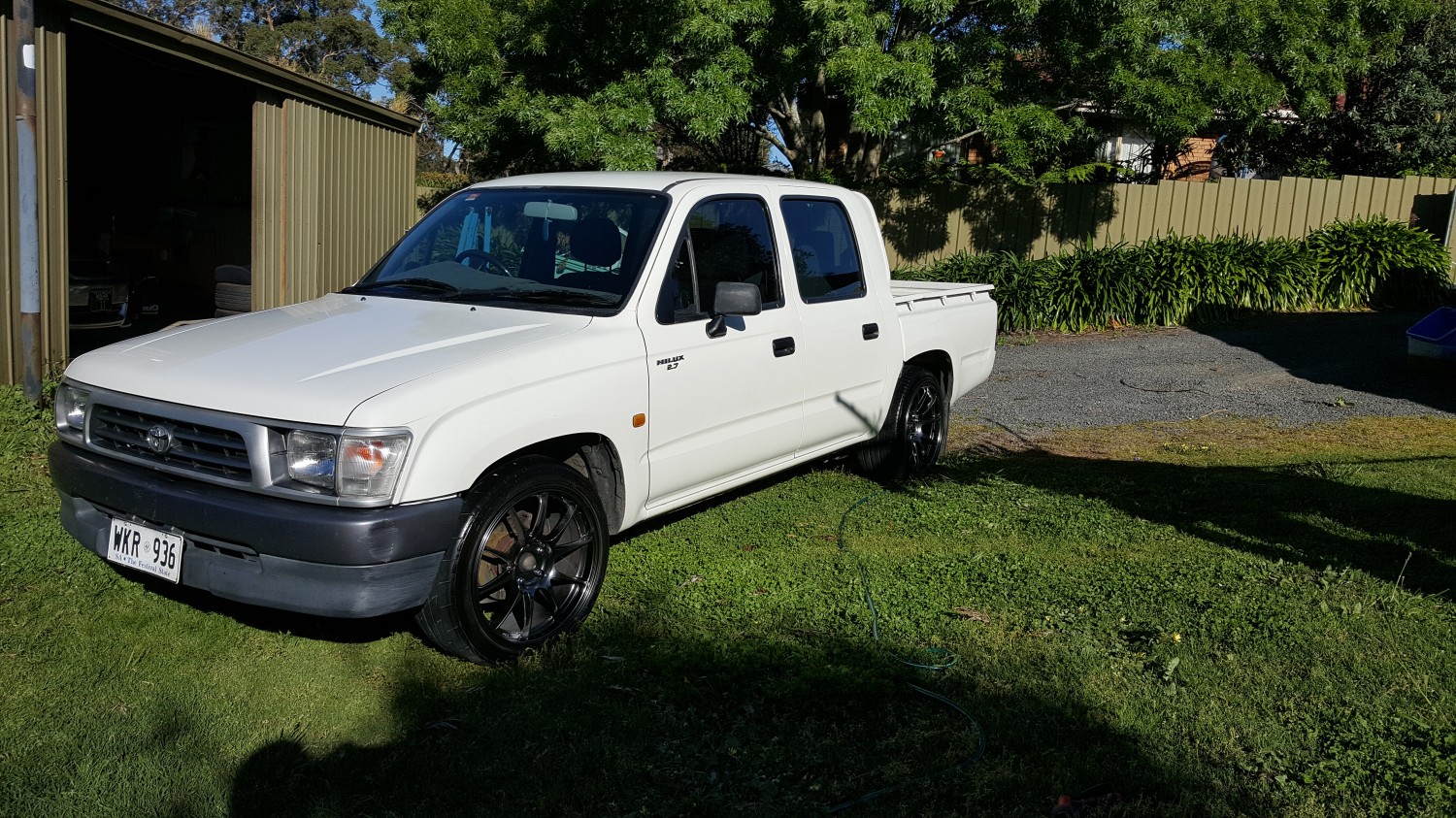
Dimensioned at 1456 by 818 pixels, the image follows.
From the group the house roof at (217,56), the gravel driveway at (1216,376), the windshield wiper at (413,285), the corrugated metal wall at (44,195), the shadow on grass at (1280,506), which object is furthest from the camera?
the gravel driveway at (1216,376)

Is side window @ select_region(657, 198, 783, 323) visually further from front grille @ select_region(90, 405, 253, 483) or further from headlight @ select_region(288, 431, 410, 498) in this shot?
front grille @ select_region(90, 405, 253, 483)

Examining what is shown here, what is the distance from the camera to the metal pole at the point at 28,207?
782 centimetres

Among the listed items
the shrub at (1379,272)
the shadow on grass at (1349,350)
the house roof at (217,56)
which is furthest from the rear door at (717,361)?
the shrub at (1379,272)

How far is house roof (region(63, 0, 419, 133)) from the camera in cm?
845

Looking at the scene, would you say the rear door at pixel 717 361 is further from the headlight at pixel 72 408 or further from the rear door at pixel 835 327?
the headlight at pixel 72 408

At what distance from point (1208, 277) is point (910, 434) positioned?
10741 millimetres

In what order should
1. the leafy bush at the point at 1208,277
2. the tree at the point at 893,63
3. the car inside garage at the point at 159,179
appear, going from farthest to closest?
1. the leafy bush at the point at 1208,277
2. the car inside garage at the point at 159,179
3. the tree at the point at 893,63

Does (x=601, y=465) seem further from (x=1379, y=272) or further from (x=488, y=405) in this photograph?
(x=1379, y=272)

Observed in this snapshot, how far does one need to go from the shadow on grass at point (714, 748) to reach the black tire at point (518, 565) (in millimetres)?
184

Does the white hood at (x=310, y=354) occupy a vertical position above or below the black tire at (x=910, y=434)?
above

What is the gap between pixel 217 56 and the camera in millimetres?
10086

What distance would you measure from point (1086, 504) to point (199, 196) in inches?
520

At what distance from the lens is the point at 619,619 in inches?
200

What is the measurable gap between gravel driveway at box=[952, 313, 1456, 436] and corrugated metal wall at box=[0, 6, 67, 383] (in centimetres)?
699
